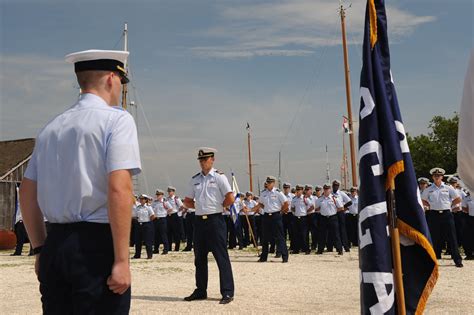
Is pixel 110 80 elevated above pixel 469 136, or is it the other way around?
pixel 110 80

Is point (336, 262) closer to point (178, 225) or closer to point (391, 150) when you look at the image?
point (178, 225)

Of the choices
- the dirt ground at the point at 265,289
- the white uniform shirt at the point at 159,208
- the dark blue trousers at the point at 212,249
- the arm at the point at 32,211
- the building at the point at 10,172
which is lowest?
the dirt ground at the point at 265,289

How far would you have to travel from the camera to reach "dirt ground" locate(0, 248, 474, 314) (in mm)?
8375

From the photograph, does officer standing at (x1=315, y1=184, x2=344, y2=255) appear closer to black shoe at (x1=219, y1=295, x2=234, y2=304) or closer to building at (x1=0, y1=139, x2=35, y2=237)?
black shoe at (x1=219, y1=295, x2=234, y2=304)

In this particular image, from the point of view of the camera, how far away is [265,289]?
10359 mm

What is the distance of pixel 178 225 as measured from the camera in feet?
78.9

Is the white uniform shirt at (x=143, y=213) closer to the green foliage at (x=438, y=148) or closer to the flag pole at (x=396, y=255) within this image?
the flag pole at (x=396, y=255)

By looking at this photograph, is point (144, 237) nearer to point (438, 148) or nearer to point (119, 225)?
point (119, 225)

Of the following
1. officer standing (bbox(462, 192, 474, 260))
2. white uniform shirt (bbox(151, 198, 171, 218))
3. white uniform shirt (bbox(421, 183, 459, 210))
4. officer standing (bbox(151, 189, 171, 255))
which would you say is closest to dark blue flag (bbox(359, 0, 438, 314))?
white uniform shirt (bbox(421, 183, 459, 210))

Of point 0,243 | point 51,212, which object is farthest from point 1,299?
point 0,243

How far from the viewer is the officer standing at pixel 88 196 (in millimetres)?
3148

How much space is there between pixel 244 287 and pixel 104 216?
7.72m

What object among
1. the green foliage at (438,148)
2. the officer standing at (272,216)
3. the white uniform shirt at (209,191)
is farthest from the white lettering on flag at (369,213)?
the green foliage at (438,148)

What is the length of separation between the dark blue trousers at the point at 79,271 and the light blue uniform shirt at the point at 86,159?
0.08m
